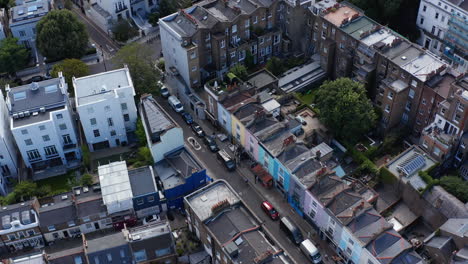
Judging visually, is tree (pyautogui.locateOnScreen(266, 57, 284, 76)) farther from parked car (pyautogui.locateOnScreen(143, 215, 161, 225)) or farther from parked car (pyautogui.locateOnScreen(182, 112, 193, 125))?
parked car (pyautogui.locateOnScreen(143, 215, 161, 225))

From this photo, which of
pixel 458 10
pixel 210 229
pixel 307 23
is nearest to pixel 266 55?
pixel 307 23

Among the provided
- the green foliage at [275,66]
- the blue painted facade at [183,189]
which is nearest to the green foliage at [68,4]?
the green foliage at [275,66]

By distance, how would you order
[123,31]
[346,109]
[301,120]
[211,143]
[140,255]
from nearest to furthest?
[140,255]
[346,109]
[301,120]
[211,143]
[123,31]

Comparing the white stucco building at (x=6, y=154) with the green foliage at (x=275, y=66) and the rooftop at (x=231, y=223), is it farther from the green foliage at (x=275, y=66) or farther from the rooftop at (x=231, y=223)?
the green foliage at (x=275, y=66)

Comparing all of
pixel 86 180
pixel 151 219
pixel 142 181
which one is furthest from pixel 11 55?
pixel 151 219

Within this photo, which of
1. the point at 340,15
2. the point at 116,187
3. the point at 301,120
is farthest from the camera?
the point at 340,15

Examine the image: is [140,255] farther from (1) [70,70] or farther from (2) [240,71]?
(1) [70,70]
